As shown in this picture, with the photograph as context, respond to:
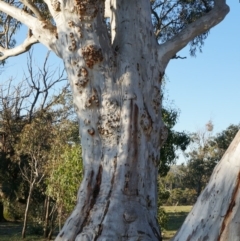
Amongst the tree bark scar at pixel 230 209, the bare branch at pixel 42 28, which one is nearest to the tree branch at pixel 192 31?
the bare branch at pixel 42 28

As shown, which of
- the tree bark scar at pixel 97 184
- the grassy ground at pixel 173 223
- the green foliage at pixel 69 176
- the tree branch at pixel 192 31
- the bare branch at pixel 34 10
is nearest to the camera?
the tree bark scar at pixel 97 184

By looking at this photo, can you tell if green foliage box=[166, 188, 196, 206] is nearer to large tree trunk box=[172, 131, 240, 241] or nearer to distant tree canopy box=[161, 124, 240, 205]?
distant tree canopy box=[161, 124, 240, 205]

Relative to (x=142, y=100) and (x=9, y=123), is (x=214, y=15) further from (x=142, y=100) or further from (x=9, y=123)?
(x=9, y=123)

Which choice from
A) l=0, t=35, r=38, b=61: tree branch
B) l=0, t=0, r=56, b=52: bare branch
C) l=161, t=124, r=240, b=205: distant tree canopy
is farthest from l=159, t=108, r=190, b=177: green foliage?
l=161, t=124, r=240, b=205: distant tree canopy

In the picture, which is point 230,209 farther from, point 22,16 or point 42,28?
point 22,16

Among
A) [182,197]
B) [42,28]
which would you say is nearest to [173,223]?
[182,197]

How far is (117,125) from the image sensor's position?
15.8 ft

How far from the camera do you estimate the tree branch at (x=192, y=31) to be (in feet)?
18.2

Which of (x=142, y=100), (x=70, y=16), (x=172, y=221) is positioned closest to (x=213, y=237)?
(x=142, y=100)

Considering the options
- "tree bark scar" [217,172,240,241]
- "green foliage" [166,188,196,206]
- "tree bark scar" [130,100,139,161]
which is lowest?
"tree bark scar" [217,172,240,241]

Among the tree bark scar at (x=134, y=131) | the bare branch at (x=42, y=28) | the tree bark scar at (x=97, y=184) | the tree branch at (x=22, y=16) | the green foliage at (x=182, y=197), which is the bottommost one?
the tree bark scar at (x=97, y=184)

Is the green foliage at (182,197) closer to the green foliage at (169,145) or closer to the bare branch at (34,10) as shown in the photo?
the green foliage at (169,145)

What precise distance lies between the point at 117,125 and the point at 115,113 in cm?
12

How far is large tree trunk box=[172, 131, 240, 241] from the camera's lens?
95.5 inches
